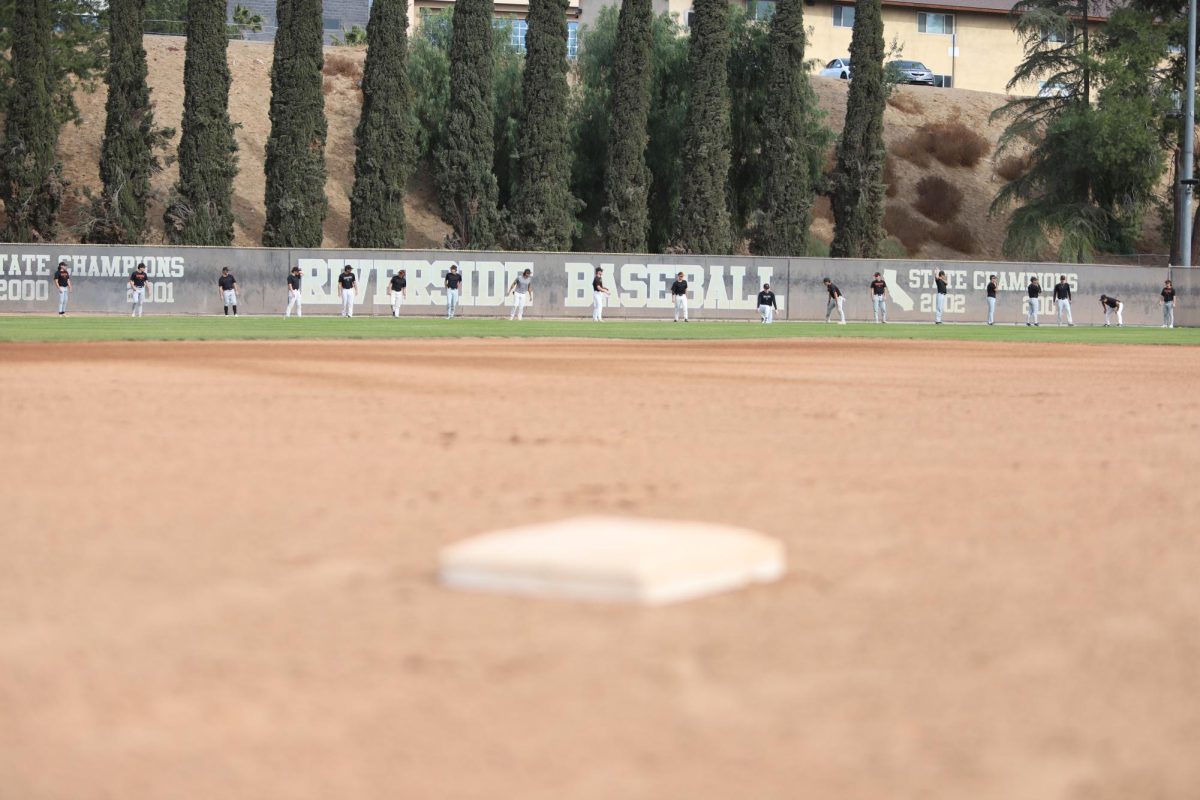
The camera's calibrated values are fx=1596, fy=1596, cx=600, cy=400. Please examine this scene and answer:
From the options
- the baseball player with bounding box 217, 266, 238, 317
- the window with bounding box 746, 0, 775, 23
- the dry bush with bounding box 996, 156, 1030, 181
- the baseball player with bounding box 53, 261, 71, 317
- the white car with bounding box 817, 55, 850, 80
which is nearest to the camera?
the baseball player with bounding box 53, 261, 71, 317

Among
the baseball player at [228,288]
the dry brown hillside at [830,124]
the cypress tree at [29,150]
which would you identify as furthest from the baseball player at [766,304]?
the cypress tree at [29,150]

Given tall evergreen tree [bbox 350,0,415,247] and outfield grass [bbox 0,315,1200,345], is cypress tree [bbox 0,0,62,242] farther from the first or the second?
outfield grass [bbox 0,315,1200,345]

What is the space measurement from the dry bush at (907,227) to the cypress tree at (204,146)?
31407 mm

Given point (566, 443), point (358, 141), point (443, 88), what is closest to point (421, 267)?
point (358, 141)

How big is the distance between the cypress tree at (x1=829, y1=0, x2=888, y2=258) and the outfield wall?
829 cm

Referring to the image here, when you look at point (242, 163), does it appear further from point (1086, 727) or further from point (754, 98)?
point (1086, 727)

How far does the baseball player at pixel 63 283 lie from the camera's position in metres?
42.7

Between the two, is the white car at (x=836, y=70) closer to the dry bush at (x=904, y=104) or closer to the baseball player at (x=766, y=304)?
the dry bush at (x=904, y=104)

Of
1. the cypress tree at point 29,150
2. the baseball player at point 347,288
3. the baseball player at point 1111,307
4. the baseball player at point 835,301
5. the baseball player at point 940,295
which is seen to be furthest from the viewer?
the cypress tree at point 29,150

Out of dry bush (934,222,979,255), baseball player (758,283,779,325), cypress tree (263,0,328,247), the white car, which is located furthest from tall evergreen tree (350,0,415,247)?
the white car

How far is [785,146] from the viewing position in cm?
5903

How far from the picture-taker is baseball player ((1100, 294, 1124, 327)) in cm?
5128

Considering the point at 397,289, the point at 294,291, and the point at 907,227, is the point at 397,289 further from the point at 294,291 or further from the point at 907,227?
the point at 907,227

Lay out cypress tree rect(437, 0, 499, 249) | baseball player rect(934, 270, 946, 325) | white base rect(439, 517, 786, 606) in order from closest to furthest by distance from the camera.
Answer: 1. white base rect(439, 517, 786, 606)
2. baseball player rect(934, 270, 946, 325)
3. cypress tree rect(437, 0, 499, 249)
